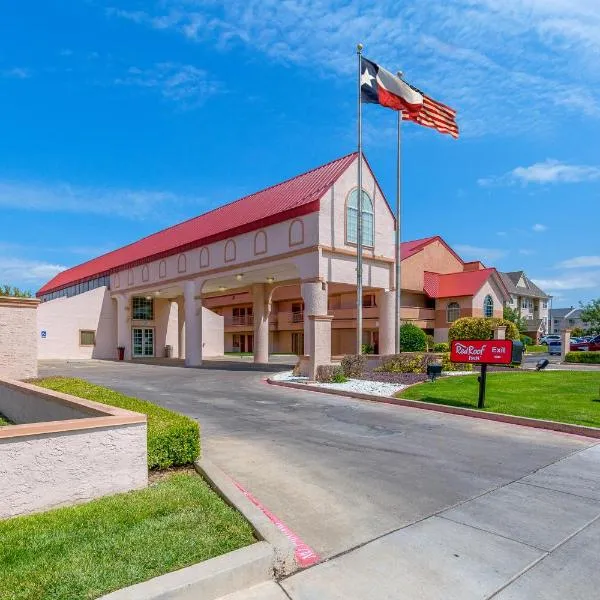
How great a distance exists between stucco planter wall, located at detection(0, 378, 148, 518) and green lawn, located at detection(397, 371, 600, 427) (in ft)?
30.3

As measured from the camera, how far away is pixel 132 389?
684 inches

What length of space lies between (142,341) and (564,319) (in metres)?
108

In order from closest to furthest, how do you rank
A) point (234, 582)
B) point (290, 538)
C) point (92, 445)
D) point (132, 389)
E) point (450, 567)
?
point (234, 582)
point (450, 567)
point (290, 538)
point (92, 445)
point (132, 389)

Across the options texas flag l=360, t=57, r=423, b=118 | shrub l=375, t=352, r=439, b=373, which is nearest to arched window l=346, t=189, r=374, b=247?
texas flag l=360, t=57, r=423, b=118

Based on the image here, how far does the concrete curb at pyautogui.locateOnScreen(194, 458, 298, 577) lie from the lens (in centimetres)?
426

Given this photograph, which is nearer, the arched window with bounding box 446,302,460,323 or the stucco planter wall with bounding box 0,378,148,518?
the stucco planter wall with bounding box 0,378,148,518

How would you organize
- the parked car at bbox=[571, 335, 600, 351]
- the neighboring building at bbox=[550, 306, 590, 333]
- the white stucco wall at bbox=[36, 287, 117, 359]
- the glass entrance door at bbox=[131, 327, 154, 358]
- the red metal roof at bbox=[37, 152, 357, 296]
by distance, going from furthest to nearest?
the neighboring building at bbox=[550, 306, 590, 333] → the glass entrance door at bbox=[131, 327, 154, 358] → the parked car at bbox=[571, 335, 600, 351] → the white stucco wall at bbox=[36, 287, 117, 359] → the red metal roof at bbox=[37, 152, 357, 296]

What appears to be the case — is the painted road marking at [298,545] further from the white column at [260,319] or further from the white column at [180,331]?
the white column at [180,331]

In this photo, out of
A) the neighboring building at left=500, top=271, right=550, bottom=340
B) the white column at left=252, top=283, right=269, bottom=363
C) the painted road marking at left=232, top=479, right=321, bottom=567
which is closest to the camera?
the painted road marking at left=232, top=479, right=321, bottom=567

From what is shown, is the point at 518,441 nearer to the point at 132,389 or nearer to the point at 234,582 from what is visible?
the point at 234,582

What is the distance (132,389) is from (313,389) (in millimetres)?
6662

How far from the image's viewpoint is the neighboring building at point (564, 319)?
112812 mm

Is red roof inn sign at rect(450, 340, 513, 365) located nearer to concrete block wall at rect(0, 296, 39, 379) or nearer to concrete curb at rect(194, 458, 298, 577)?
concrete curb at rect(194, 458, 298, 577)

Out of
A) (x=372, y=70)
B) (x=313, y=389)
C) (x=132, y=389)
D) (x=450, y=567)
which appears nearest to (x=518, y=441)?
(x=450, y=567)
